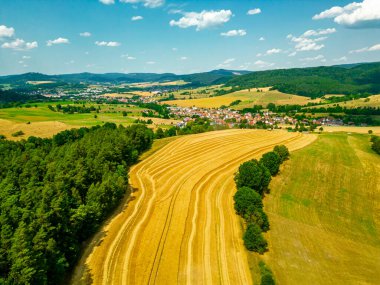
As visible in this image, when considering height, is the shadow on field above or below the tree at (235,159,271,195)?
below

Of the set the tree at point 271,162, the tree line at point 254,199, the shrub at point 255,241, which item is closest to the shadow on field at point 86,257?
the shrub at point 255,241

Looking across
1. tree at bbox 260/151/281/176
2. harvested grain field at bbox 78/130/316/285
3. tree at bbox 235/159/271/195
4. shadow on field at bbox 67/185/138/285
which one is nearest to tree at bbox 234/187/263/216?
harvested grain field at bbox 78/130/316/285

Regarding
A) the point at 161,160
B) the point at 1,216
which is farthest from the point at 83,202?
the point at 161,160

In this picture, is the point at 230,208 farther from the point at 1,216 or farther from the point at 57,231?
the point at 1,216

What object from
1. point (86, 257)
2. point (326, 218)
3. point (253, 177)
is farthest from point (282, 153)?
point (86, 257)

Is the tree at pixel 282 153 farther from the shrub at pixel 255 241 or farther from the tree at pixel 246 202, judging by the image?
the shrub at pixel 255 241

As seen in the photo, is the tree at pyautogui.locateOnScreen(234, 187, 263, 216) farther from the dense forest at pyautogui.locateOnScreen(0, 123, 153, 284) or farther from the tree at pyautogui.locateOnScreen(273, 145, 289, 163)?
the tree at pyautogui.locateOnScreen(273, 145, 289, 163)

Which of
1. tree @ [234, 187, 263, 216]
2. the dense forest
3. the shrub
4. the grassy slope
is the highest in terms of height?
the dense forest
